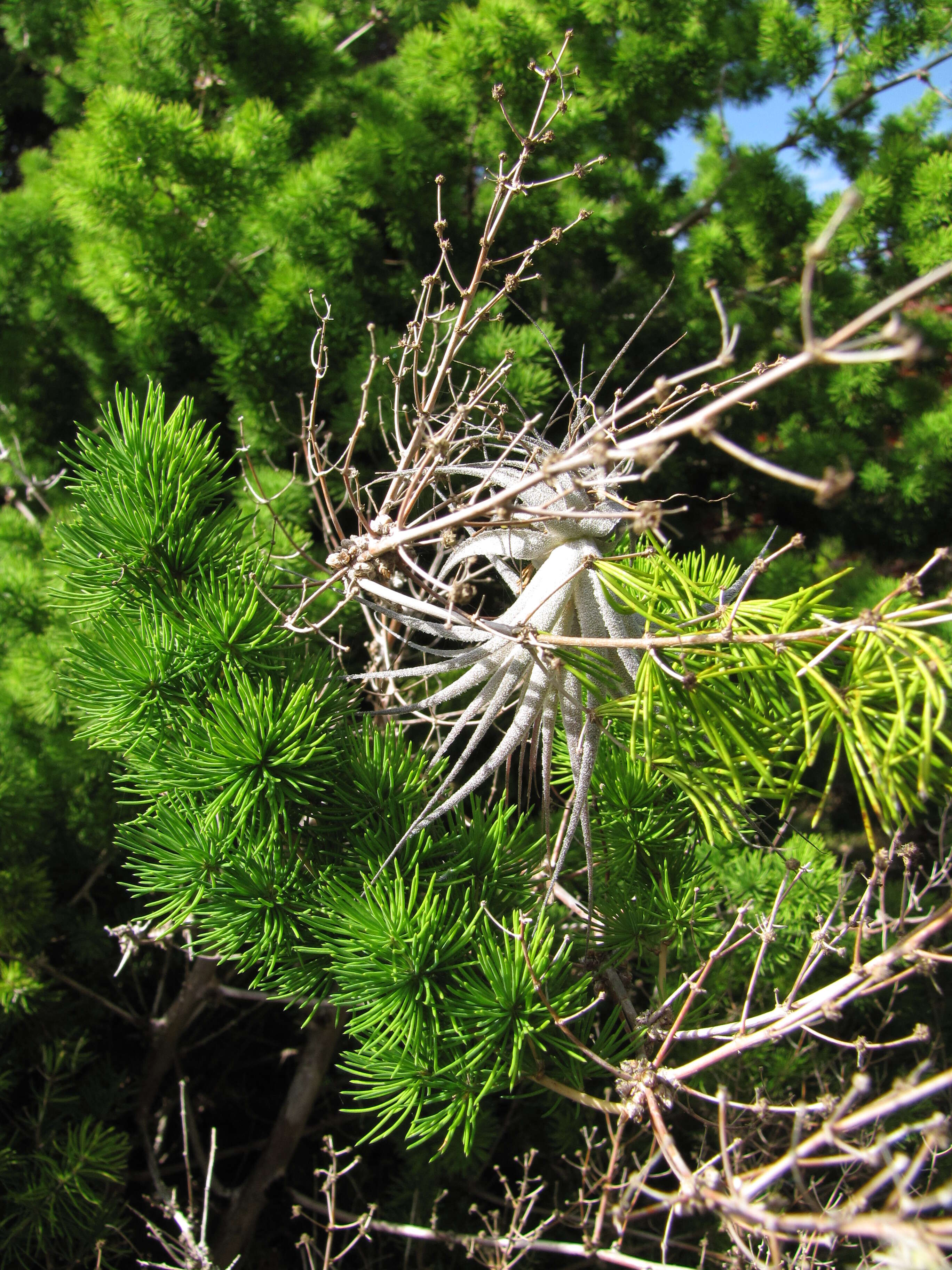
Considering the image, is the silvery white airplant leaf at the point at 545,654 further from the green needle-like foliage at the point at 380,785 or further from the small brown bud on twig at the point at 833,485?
the small brown bud on twig at the point at 833,485

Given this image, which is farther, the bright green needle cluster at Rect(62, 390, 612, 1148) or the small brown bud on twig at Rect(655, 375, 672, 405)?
the bright green needle cluster at Rect(62, 390, 612, 1148)

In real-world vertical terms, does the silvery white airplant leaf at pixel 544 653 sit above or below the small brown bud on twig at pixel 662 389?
below

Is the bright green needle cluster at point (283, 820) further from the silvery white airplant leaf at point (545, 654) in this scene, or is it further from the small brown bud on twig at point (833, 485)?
the small brown bud on twig at point (833, 485)

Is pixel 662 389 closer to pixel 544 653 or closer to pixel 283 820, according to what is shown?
pixel 544 653

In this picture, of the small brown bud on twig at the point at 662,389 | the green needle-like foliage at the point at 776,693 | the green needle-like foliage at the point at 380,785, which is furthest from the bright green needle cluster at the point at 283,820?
the small brown bud on twig at the point at 662,389

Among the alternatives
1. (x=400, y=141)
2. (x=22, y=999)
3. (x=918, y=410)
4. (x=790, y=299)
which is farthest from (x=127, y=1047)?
(x=918, y=410)

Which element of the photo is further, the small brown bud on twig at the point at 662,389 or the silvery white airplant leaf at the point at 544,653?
the silvery white airplant leaf at the point at 544,653

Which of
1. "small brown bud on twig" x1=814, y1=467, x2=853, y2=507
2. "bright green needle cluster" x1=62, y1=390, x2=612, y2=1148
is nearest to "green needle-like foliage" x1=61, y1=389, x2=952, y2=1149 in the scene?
"bright green needle cluster" x1=62, y1=390, x2=612, y2=1148

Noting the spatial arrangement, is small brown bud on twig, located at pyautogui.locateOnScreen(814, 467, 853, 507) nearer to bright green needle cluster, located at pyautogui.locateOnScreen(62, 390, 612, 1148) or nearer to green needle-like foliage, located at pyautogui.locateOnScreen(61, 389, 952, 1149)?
green needle-like foliage, located at pyautogui.locateOnScreen(61, 389, 952, 1149)

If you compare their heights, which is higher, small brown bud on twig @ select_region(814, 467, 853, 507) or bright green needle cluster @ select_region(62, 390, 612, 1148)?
small brown bud on twig @ select_region(814, 467, 853, 507)

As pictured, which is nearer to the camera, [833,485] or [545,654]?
[833,485]

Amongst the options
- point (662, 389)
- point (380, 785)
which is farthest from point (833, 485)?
point (380, 785)

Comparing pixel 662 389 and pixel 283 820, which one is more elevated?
pixel 662 389
